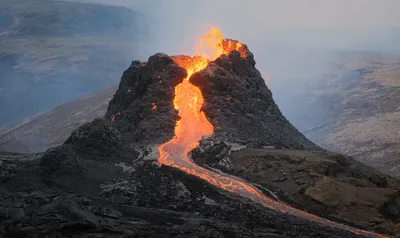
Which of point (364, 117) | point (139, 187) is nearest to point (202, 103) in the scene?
point (139, 187)

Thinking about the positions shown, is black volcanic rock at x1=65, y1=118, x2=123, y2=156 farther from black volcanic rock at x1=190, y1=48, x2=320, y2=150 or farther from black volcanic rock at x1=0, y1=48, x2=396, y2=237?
black volcanic rock at x1=190, y1=48, x2=320, y2=150

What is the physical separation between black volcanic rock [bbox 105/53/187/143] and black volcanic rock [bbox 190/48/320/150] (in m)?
3.60

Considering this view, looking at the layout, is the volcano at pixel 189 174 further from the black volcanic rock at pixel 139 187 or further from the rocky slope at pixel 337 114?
the rocky slope at pixel 337 114

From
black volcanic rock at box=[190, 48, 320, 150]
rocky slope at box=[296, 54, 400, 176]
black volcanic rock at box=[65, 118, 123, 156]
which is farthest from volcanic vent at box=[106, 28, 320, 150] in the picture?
rocky slope at box=[296, 54, 400, 176]

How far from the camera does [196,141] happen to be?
36.3 m

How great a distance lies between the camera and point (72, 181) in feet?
75.7

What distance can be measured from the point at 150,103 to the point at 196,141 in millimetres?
8007

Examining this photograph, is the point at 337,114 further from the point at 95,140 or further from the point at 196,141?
the point at 95,140

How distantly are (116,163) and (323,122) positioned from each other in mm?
103433

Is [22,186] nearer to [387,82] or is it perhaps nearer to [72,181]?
[72,181]

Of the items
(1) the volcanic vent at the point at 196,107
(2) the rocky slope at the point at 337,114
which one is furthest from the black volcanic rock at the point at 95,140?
(2) the rocky slope at the point at 337,114

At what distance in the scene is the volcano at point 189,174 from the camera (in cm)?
1761

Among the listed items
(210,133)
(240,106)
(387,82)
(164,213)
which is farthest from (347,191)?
(387,82)

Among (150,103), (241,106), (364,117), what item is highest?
(364,117)
